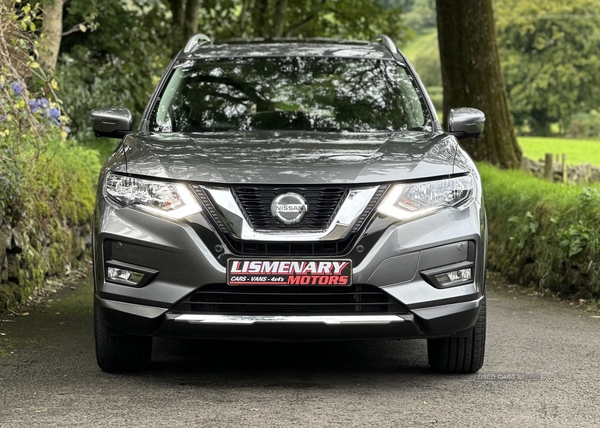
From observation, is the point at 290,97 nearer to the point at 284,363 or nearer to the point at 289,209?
the point at 284,363

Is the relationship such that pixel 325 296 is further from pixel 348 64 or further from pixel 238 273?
pixel 348 64

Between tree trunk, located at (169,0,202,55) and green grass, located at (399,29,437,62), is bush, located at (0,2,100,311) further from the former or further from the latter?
green grass, located at (399,29,437,62)

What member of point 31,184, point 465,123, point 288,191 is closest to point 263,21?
point 31,184

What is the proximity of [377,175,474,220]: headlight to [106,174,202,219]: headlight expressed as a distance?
35.8 inches

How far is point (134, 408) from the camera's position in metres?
5.12

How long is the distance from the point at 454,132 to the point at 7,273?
3466 millimetres

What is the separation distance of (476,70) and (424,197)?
974 cm

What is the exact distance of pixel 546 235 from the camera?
9.41m

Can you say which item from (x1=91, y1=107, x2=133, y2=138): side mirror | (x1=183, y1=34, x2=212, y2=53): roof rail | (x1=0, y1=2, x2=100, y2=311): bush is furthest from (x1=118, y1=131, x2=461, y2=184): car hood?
(x1=0, y1=2, x2=100, y2=311): bush

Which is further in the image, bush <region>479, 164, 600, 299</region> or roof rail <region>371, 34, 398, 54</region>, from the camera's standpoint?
bush <region>479, 164, 600, 299</region>

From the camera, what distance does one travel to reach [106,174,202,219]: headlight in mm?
5359

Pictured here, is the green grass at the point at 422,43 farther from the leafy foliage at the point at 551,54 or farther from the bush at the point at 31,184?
the bush at the point at 31,184

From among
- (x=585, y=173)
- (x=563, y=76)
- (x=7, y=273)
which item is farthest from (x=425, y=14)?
(x=7, y=273)

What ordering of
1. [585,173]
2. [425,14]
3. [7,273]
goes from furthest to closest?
[425,14] < [585,173] < [7,273]
